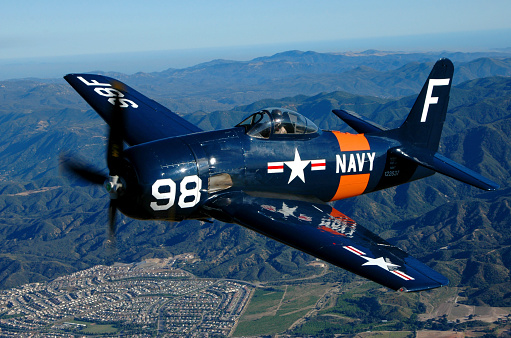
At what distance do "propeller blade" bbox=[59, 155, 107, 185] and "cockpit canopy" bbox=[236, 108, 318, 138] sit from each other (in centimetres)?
652

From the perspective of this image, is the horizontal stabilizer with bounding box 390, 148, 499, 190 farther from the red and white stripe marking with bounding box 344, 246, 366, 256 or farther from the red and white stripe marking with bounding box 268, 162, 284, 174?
the red and white stripe marking with bounding box 344, 246, 366, 256

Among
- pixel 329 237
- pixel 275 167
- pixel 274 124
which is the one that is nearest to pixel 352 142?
pixel 274 124

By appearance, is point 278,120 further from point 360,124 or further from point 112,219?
point 112,219

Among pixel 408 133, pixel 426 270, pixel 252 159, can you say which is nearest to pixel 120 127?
pixel 252 159

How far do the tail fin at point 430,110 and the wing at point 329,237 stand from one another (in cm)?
743

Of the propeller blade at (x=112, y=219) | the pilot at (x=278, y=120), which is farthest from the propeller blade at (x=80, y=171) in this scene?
the pilot at (x=278, y=120)

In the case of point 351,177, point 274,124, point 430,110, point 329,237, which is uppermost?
point 430,110

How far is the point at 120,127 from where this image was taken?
19141 millimetres

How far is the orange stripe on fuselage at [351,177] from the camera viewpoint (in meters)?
23.0

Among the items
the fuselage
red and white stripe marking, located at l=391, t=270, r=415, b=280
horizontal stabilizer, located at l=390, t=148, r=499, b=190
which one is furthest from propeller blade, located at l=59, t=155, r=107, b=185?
horizontal stabilizer, located at l=390, t=148, r=499, b=190

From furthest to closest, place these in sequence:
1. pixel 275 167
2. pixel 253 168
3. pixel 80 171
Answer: pixel 275 167 → pixel 253 168 → pixel 80 171

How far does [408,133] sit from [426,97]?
213 cm

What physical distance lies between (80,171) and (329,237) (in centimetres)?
1038

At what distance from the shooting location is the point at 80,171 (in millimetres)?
19141
